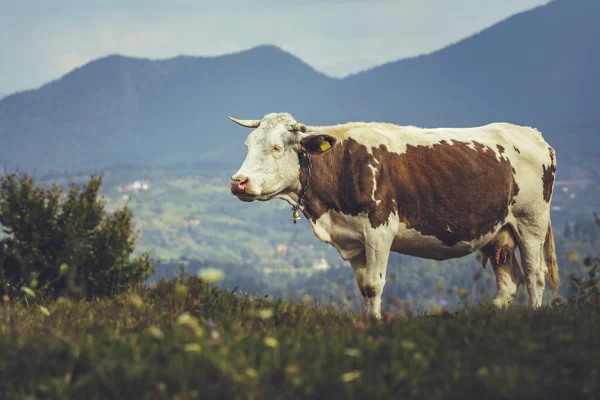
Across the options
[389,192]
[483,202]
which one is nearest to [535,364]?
[389,192]

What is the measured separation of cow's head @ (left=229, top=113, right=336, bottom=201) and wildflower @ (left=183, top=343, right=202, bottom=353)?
552cm

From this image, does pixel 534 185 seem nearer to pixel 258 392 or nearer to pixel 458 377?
pixel 458 377

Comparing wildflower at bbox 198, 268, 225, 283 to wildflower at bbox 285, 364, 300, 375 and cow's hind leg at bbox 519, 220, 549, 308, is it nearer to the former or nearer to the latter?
wildflower at bbox 285, 364, 300, 375

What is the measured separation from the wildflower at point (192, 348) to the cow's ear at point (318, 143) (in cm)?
606

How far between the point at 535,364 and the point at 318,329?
2425 millimetres

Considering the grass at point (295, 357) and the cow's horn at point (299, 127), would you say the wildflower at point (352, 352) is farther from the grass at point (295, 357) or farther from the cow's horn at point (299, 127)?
the cow's horn at point (299, 127)

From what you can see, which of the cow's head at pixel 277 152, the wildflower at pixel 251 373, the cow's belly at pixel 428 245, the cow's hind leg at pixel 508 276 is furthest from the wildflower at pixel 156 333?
the cow's hind leg at pixel 508 276

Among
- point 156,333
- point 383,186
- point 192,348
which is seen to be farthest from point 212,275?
point 383,186

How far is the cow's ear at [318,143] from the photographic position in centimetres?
1288

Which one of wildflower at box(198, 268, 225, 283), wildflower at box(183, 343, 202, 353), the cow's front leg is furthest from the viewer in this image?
the cow's front leg

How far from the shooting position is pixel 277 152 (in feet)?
42.8

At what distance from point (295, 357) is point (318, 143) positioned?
19.3 ft

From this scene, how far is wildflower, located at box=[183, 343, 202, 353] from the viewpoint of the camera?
22.8 ft

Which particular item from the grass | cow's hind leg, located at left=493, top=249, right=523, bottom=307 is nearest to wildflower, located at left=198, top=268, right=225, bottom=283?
the grass
